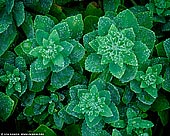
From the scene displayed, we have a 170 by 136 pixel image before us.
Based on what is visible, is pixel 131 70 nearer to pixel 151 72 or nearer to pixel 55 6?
pixel 151 72

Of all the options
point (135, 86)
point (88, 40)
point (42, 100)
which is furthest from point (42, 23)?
point (135, 86)

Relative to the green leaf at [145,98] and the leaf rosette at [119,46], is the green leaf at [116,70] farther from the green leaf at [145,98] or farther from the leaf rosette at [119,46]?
the green leaf at [145,98]

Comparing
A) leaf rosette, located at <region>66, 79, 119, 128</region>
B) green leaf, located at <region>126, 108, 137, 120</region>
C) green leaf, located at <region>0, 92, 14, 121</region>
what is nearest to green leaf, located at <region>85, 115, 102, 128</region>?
leaf rosette, located at <region>66, 79, 119, 128</region>

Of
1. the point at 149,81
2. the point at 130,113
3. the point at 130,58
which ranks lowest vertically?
the point at 130,113

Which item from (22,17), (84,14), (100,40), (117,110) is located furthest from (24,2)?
(117,110)

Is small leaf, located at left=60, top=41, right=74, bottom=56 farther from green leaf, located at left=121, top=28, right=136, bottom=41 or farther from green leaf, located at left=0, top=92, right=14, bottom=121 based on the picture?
green leaf, located at left=0, top=92, right=14, bottom=121

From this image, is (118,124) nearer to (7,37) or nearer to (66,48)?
(66,48)
